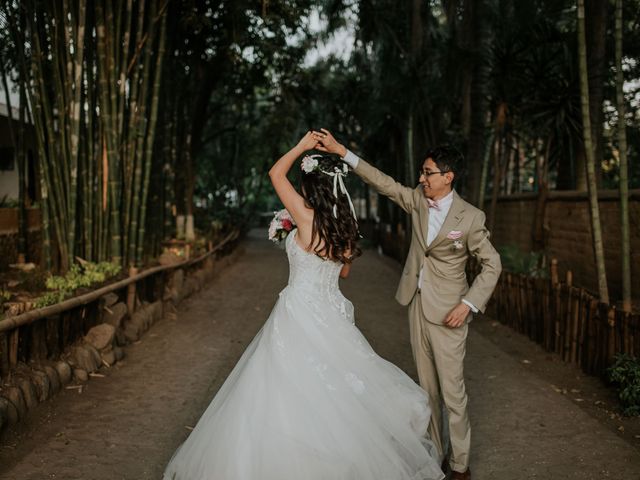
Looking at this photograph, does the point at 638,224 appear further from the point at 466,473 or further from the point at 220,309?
the point at 220,309

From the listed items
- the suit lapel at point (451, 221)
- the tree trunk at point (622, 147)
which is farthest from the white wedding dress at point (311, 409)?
the tree trunk at point (622, 147)

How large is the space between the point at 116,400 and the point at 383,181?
2393mm

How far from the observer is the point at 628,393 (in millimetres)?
4039

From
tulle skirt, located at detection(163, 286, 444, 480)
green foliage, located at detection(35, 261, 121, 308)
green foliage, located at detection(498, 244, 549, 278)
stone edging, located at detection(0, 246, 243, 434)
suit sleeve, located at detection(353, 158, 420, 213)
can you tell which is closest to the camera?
tulle skirt, located at detection(163, 286, 444, 480)

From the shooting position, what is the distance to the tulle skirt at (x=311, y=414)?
2.56 meters

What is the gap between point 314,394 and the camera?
2.70 m

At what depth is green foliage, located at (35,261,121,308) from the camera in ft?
15.9

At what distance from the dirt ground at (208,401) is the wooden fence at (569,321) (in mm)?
139

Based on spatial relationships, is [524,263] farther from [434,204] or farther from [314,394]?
[314,394]

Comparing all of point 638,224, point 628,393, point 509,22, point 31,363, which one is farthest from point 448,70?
point 31,363

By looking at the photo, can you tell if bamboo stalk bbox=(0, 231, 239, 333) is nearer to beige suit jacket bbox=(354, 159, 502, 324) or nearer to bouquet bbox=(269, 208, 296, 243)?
bouquet bbox=(269, 208, 296, 243)

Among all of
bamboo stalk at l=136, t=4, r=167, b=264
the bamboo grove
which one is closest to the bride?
the bamboo grove

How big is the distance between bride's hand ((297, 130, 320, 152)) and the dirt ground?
1.71m

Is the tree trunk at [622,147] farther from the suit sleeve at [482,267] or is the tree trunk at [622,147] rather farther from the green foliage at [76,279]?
the green foliage at [76,279]
